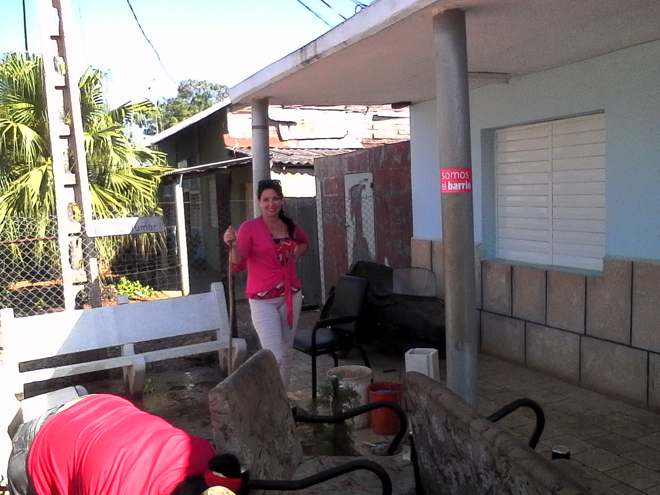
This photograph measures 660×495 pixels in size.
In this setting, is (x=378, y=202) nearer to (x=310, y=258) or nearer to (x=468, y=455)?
(x=310, y=258)

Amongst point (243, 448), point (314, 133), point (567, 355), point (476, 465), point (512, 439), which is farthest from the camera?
point (314, 133)

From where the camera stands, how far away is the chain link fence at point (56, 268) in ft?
26.2

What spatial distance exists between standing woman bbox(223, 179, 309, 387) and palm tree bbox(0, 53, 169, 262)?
4600 millimetres

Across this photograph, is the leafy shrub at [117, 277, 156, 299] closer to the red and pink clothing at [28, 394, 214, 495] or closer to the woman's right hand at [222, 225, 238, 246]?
the woman's right hand at [222, 225, 238, 246]

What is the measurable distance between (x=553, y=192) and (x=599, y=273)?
0.85 m

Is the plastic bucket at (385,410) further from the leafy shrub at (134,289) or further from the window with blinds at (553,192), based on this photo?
the leafy shrub at (134,289)

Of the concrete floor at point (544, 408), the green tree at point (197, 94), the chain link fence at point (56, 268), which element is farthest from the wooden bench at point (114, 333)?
the green tree at point (197, 94)

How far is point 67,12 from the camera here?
214 inches

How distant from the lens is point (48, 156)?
8812 mm

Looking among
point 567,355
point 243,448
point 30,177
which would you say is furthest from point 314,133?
point 243,448

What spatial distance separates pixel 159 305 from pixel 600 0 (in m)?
4.03

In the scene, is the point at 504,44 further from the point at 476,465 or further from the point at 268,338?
the point at 476,465

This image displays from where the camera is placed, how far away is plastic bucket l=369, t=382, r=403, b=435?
4.03 meters

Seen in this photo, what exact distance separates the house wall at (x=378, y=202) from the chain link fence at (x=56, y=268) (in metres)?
2.40
